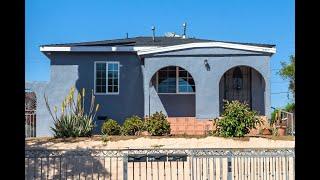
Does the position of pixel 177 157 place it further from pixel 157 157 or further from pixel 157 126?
pixel 157 126

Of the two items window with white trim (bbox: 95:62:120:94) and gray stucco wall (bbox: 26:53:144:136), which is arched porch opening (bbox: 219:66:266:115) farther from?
window with white trim (bbox: 95:62:120:94)

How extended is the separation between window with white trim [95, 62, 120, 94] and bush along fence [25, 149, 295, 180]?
9983 mm

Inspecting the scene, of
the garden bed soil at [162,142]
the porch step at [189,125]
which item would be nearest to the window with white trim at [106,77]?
the porch step at [189,125]

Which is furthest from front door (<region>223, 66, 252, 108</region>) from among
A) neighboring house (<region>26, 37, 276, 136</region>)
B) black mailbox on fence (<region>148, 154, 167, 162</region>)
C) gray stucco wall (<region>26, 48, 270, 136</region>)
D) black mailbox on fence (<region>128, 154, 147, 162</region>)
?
black mailbox on fence (<region>128, 154, 147, 162</region>)

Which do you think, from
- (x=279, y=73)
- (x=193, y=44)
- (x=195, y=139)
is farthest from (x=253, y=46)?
(x=279, y=73)

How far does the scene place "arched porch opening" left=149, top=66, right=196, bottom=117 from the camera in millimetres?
22828

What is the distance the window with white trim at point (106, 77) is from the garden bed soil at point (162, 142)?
18.2 ft

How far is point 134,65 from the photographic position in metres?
23.2

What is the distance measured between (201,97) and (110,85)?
4.15 metres

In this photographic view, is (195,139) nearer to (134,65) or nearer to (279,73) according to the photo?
(134,65)

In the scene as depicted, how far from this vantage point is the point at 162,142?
1727 cm

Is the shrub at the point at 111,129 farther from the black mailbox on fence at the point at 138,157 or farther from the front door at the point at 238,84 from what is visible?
the black mailbox on fence at the point at 138,157

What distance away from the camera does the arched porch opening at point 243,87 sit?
75.6 feet

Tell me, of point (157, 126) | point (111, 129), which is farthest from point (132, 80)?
point (157, 126)
